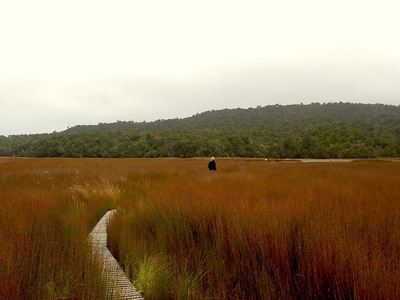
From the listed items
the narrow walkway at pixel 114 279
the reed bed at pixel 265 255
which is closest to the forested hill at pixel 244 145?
the reed bed at pixel 265 255

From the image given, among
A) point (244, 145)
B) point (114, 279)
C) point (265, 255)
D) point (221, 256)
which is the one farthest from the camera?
point (244, 145)

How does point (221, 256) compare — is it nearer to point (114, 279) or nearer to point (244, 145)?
point (114, 279)

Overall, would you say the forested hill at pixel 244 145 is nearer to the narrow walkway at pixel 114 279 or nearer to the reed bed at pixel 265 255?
the reed bed at pixel 265 255

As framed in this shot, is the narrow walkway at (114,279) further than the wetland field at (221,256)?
Yes

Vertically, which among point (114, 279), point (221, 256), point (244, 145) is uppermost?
point (114, 279)

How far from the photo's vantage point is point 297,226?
10.3ft

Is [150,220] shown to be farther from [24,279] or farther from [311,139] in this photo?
[311,139]

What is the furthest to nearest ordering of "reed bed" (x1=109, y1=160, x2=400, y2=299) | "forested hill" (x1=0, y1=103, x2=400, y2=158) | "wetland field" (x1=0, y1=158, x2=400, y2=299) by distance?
"forested hill" (x1=0, y1=103, x2=400, y2=158)
"reed bed" (x1=109, y1=160, x2=400, y2=299)
"wetland field" (x1=0, y1=158, x2=400, y2=299)

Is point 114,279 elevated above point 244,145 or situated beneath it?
elevated above

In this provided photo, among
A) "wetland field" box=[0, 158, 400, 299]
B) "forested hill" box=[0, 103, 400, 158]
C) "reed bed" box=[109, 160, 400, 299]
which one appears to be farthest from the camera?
"forested hill" box=[0, 103, 400, 158]

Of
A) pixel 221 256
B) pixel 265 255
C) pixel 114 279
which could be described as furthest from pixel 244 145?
pixel 114 279

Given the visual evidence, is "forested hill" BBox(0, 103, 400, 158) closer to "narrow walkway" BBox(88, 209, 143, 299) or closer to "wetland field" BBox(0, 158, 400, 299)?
"wetland field" BBox(0, 158, 400, 299)

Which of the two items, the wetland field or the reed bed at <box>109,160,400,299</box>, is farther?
the reed bed at <box>109,160,400,299</box>

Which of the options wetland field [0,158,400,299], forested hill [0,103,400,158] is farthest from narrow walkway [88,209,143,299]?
forested hill [0,103,400,158]
